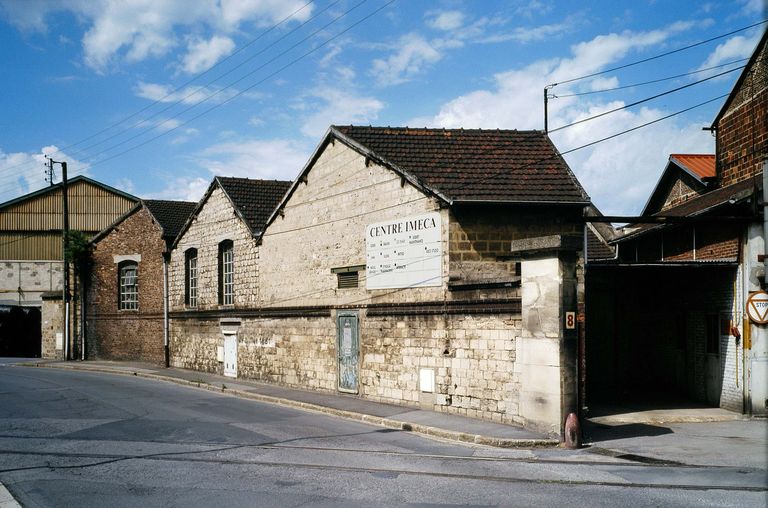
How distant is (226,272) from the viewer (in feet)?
83.0

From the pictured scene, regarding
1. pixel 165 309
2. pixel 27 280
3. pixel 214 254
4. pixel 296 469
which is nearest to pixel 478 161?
pixel 296 469

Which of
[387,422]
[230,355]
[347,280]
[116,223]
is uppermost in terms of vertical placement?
[116,223]

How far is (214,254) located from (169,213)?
645 cm

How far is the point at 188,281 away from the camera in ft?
90.2

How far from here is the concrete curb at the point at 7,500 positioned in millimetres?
7730

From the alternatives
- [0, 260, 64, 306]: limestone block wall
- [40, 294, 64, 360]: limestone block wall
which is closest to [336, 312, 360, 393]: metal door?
[40, 294, 64, 360]: limestone block wall

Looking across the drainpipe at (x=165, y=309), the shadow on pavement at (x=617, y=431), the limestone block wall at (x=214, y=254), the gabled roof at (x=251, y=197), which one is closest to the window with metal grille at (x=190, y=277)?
the limestone block wall at (x=214, y=254)

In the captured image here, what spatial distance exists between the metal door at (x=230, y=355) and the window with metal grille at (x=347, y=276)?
6.72 m

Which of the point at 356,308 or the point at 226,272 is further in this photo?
the point at 226,272

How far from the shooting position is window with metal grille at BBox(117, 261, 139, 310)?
3105cm

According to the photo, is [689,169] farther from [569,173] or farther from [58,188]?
[58,188]

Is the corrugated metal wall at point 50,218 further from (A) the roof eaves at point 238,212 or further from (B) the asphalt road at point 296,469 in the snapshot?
(B) the asphalt road at point 296,469

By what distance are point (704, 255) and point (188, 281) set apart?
755 inches

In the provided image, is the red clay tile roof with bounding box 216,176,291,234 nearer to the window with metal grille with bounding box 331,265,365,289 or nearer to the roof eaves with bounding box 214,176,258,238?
the roof eaves with bounding box 214,176,258,238
